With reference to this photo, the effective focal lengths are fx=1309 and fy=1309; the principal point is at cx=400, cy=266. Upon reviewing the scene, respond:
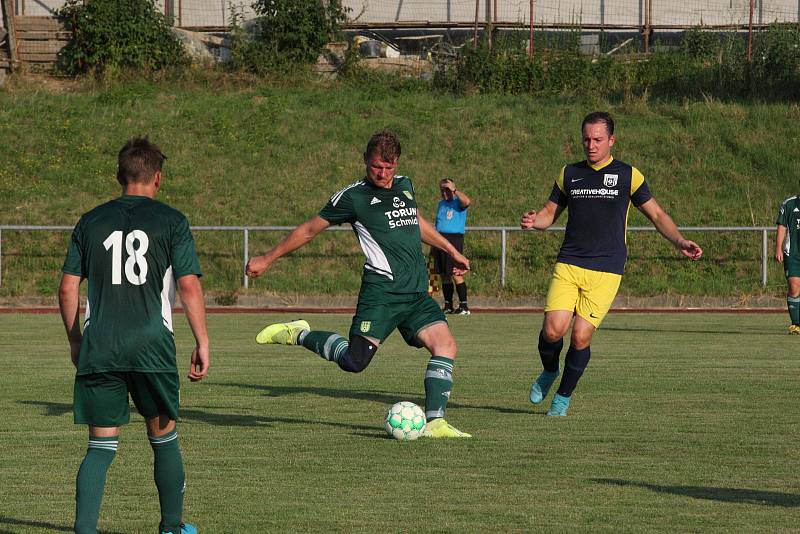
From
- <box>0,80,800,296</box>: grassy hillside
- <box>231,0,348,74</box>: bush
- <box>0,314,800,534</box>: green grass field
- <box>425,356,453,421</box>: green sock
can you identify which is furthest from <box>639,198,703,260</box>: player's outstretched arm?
<box>231,0,348,74</box>: bush

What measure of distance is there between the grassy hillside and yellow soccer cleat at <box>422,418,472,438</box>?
52.0 feet

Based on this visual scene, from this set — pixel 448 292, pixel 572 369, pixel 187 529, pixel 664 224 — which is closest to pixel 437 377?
pixel 572 369

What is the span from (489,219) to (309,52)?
10.5 metres

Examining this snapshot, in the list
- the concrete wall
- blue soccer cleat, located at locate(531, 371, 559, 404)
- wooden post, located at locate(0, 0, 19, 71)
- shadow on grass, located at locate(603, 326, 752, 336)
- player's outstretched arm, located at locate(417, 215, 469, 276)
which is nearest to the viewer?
player's outstretched arm, located at locate(417, 215, 469, 276)

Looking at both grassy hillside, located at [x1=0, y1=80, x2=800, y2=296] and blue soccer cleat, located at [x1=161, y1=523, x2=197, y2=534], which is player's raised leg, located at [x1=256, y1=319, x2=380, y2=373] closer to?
blue soccer cleat, located at [x1=161, y1=523, x2=197, y2=534]

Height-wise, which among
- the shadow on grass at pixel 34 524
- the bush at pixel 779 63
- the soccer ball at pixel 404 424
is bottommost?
the soccer ball at pixel 404 424

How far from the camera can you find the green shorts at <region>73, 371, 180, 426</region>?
18.0ft

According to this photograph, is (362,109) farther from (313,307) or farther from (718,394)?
(718,394)

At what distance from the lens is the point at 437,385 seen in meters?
8.71

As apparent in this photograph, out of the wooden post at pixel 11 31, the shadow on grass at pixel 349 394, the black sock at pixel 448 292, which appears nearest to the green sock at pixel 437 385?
the shadow on grass at pixel 349 394

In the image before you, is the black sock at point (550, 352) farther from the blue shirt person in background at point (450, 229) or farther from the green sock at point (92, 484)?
the blue shirt person in background at point (450, 229)

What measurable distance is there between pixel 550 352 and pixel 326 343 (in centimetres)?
180

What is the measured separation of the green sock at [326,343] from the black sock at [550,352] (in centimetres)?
162

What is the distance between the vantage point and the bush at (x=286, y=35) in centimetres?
3450
